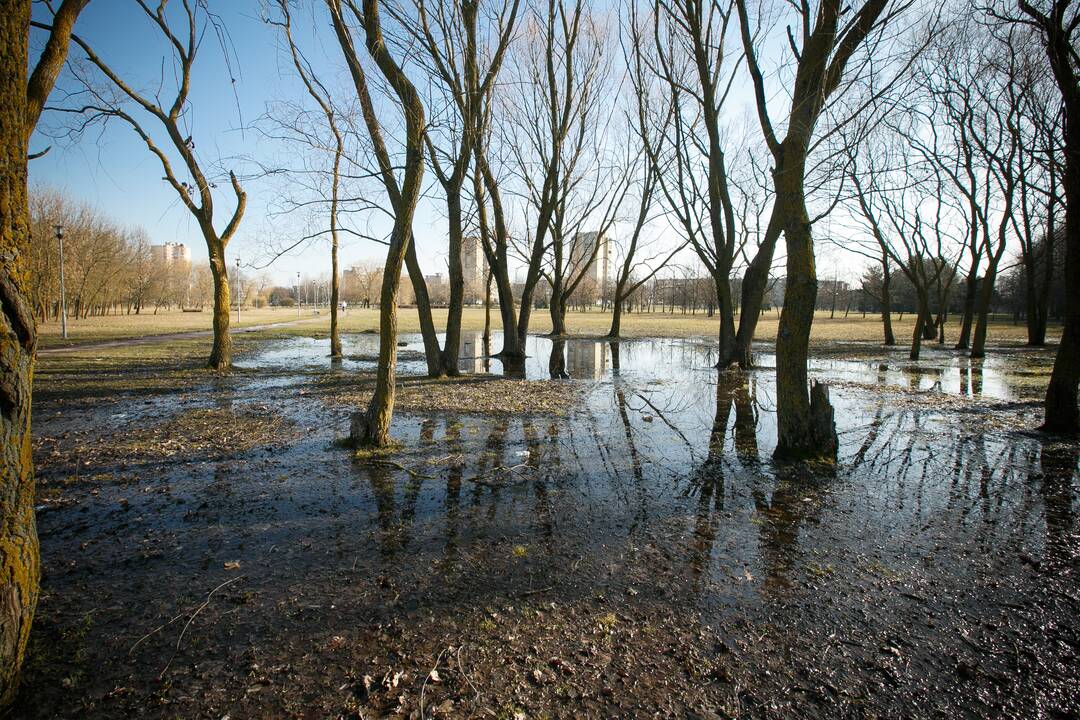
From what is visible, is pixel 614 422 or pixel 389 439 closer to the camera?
pixel 389 439

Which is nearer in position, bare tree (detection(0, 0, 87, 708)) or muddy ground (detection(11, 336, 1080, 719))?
bare tree (detection(0, 0, 87, 708))

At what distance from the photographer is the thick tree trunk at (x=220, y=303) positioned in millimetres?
12852

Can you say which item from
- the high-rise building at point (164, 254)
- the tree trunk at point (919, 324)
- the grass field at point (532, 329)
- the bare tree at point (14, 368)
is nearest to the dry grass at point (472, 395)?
the bare tree at point (14, 368)

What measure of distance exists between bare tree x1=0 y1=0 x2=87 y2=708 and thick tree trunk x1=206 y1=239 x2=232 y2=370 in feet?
36.9

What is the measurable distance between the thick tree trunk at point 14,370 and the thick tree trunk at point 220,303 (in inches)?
443

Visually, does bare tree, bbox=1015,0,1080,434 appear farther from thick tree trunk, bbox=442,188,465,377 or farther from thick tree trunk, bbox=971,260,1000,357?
thick tree trunk, bbox=971,260,1000,357

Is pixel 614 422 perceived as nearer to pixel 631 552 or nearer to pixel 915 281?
pixel 631 552

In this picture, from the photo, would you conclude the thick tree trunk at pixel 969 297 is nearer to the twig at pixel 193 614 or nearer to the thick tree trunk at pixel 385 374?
the thick tree trunk at pixel 385 374

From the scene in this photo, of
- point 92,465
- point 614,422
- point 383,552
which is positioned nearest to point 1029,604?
point 383,552

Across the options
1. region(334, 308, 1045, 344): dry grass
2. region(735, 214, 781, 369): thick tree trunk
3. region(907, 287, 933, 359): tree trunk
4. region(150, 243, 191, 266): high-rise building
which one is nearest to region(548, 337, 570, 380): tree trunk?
region(735, 214, 781, 369): thick tree trunk

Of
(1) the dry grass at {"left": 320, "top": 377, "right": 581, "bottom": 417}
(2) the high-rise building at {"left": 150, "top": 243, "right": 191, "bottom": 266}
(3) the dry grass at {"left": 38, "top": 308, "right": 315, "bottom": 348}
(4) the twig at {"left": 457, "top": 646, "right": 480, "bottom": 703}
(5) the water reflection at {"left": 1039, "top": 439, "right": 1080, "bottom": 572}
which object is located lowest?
(4) the twig at {"left": 457, "top": 646, "right": 480, "bottom": 703}

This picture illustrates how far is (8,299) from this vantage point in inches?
90.1

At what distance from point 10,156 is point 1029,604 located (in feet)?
20.7

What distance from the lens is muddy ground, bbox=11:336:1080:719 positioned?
260 centimetres
